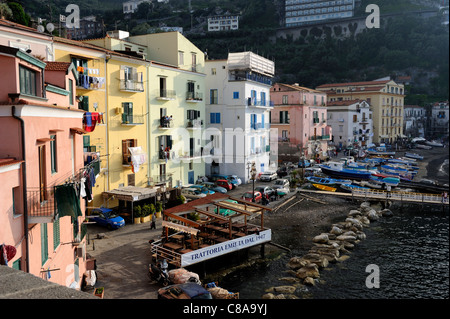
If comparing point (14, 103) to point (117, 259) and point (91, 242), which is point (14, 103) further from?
point (91, 242)

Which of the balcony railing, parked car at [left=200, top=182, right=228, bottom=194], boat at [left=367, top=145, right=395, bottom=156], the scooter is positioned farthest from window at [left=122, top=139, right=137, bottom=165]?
boat at [left=367, top=145, right=395, bottom=156]

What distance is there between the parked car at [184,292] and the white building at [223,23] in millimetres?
136328

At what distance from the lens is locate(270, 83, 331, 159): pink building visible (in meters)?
63.3

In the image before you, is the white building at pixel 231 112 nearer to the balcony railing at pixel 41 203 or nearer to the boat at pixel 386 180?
the boat at pixel 386 180

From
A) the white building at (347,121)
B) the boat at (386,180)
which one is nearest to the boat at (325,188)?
the boat at (386,180)

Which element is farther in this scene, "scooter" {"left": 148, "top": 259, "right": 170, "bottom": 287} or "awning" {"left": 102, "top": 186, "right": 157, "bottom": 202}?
"awning" {"left": 102, "top": 186, "right": 157, "bottom": 202}

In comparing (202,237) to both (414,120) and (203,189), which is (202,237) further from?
(414,120)

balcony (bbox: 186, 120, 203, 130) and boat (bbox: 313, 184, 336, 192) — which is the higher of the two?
balcony (bbox: 186, 120, 203, 130)

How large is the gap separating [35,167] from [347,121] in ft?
244

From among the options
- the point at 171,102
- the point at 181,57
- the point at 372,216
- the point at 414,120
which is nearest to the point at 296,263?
the point at 372,216

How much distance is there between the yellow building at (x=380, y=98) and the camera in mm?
87000

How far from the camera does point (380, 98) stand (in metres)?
86.4

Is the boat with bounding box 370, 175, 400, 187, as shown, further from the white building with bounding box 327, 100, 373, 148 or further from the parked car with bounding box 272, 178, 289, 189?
the white building with bounding box 327, 100, 373, 148

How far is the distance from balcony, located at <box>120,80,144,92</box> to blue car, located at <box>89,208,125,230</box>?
10144 millimetres
